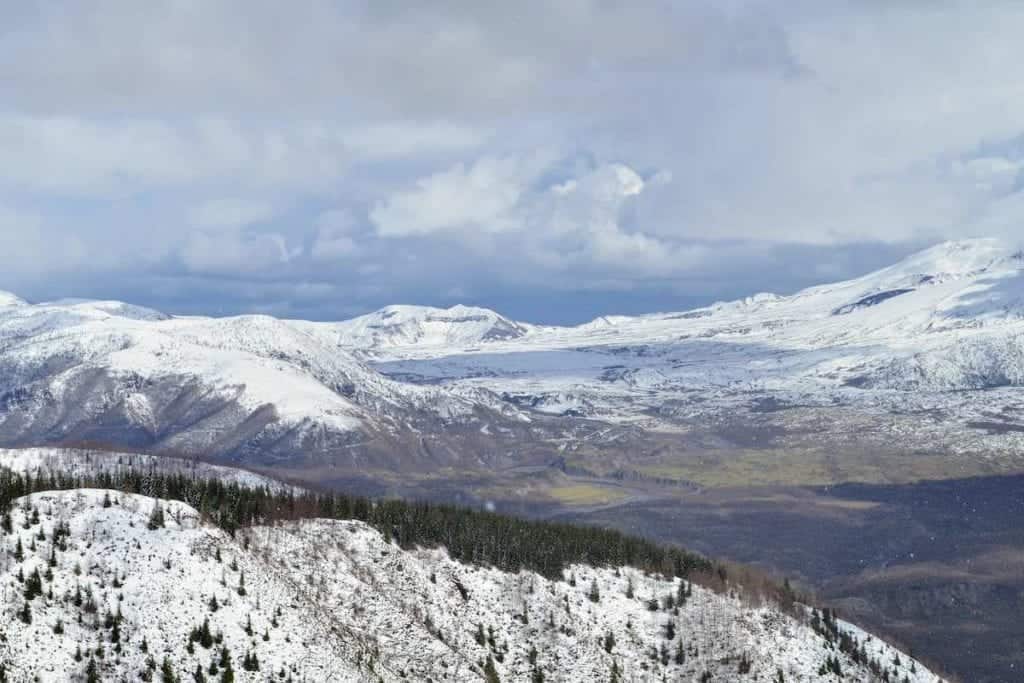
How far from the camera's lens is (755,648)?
504ft

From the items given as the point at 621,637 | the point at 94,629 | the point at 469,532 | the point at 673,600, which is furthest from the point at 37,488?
the point at 673,600

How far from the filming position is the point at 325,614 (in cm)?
11844

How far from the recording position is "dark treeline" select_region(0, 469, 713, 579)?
14425 centimetres

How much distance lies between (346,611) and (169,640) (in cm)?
2929

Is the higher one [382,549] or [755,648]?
[382,549]

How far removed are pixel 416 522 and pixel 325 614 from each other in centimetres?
5337

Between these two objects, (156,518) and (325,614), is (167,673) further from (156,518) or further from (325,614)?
(325,614)

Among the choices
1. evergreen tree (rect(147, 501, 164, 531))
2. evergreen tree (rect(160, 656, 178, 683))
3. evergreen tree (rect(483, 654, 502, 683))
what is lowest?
evergreen tree (rect(483, 654, 502, 683))

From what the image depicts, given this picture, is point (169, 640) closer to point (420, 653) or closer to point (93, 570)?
point (93, 570)

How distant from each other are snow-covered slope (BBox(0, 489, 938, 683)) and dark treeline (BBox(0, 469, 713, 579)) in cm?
532

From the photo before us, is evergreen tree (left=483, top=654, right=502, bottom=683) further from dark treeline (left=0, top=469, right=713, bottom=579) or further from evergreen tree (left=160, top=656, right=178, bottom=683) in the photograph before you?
evergreen tree (left=160, top=656, right=178, bottom=683)

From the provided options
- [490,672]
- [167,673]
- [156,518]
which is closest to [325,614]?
[156,518]

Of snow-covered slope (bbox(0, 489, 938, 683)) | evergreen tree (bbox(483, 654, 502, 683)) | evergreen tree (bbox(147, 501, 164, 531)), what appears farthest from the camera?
evergreen tree (bbox(483, 654, 502, 683))

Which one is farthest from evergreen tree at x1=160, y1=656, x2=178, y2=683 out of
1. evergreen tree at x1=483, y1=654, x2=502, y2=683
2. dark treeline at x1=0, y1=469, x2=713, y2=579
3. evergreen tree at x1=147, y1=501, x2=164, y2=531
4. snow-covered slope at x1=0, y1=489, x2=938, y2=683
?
evergreen tree at x1=483, y1=654, x2=502, y2=683
